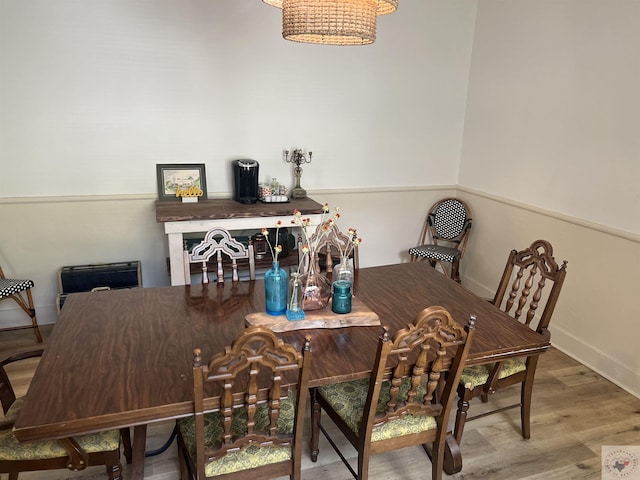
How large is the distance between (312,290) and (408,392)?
1.82 ft

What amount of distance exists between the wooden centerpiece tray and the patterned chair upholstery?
6.58 ft

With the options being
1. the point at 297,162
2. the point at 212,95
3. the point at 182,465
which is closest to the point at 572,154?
the point at 297,162

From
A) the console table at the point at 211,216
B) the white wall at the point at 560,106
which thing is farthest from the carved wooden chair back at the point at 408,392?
the white wall at the point at 560,106

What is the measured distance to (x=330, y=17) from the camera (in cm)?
163

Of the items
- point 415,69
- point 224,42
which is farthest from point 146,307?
point 415,69

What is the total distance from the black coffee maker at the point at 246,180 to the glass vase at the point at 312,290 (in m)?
1.57

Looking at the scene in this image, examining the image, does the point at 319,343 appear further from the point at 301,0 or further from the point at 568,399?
the point at 568,399

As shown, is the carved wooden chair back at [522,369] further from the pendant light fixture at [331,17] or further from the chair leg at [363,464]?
the pendant light fixture at [331,17]

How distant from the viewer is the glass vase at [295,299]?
6.10 ft

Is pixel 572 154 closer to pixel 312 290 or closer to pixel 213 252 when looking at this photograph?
pixel 312 290

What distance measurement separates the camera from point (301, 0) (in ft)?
5.39

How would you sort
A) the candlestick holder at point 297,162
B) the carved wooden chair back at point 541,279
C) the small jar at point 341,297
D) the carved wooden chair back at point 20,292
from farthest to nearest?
1. the candlestick holder at point 297,162
2. the carved wooden chair back at point 20,292
3. the carved wooden chair back at point 541,279
4. the small jar at point 341,297

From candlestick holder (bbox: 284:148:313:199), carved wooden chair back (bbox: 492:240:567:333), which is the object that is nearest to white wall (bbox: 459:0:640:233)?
carved wooden chair back (bbox: 492:240:567:333)

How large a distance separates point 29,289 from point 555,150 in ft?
12.0
